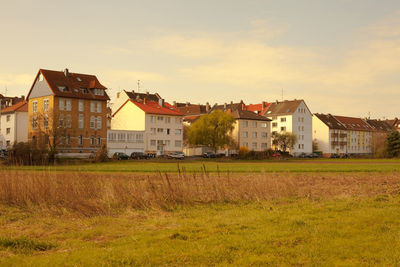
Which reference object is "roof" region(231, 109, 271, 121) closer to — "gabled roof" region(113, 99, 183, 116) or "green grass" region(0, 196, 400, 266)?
"gabled roof" region(113, 99, 183, 116)

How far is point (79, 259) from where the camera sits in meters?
8.86

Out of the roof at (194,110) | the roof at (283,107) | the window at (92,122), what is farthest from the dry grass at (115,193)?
the roof at (194,110)

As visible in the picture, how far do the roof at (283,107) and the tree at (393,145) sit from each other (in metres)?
28.5

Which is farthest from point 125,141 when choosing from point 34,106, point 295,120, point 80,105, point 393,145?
point 393,145

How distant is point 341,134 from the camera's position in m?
140

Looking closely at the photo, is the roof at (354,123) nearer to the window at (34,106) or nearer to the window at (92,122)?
the window at (92,122)

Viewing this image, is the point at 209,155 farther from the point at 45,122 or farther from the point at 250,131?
the point at 45,122

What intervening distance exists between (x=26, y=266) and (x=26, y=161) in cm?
4419

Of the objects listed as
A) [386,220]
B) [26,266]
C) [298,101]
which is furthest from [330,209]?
[298,101]

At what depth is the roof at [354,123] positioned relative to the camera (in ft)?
488

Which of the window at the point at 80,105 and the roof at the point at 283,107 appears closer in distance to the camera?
the window at the point at 80,105

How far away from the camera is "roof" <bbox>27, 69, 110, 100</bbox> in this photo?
80.0 m

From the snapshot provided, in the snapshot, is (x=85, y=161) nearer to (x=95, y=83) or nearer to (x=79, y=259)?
(x=95, y=83)

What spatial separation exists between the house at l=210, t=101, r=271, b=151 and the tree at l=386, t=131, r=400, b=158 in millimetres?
29516
